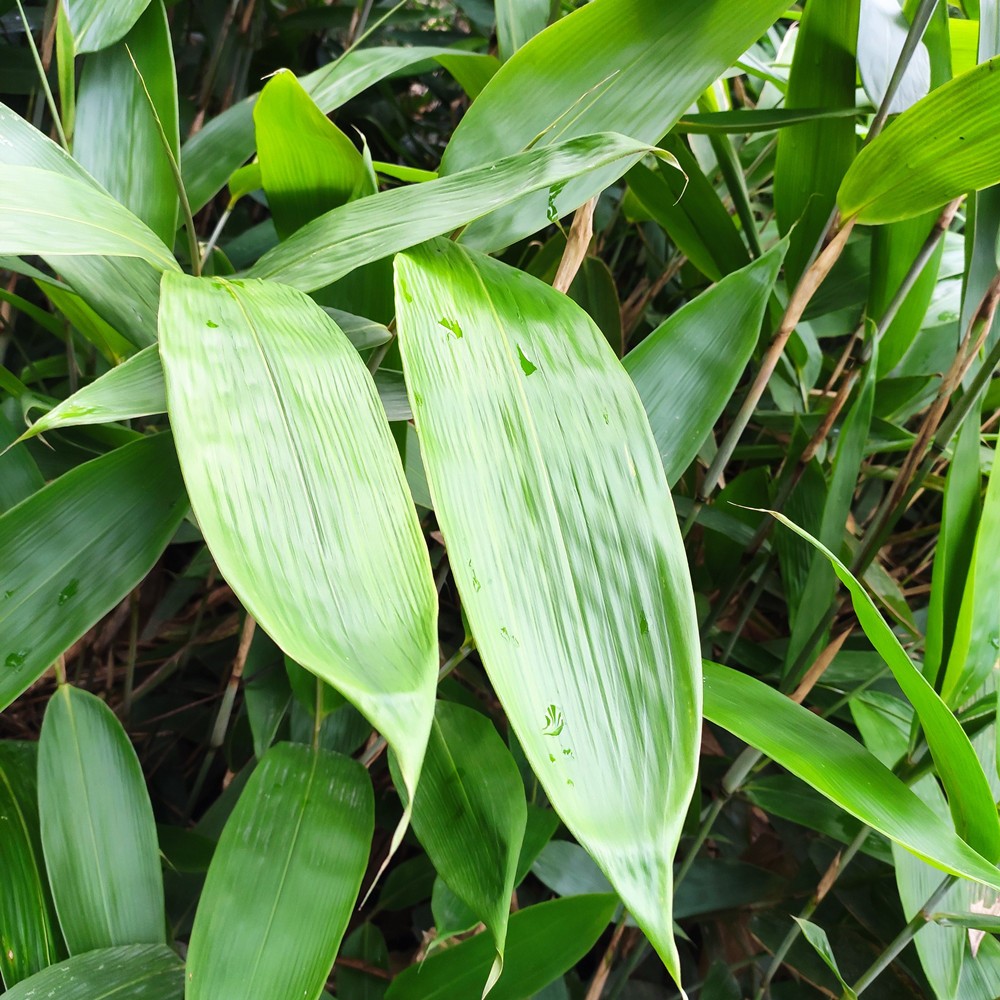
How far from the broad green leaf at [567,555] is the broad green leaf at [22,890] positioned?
355mm

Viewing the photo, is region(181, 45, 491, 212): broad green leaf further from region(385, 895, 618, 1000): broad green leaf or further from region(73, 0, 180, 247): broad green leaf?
region(385, 895, 618, 1000): broad green leaf

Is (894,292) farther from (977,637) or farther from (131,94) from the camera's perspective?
(131,94)

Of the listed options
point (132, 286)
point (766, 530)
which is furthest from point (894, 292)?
point (132, 286)

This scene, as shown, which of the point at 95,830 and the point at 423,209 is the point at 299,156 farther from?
the point at 95,830

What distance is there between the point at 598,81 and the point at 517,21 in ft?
0.46

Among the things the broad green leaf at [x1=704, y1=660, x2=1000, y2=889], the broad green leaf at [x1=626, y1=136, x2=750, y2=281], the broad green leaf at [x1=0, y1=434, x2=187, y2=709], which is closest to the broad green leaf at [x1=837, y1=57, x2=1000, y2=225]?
the broad green leaf at [x1=626, y1=136, x2=750, y2=281]

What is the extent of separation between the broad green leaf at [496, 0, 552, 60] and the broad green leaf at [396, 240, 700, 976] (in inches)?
9.6

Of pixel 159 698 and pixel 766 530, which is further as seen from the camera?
pixel 159 698

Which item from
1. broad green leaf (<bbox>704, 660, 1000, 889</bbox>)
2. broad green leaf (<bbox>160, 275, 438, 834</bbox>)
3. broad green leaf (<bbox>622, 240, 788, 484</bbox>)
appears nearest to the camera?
broad green leaf (<bbox>160, 275, 438, 834</bbox>)

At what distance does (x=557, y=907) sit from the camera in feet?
1.40

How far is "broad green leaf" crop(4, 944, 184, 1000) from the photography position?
0.34 m

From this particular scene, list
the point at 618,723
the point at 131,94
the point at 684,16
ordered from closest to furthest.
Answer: the point at 618,723 → the point at 684,16 → the point at 131,94

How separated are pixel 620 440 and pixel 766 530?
0.30 m

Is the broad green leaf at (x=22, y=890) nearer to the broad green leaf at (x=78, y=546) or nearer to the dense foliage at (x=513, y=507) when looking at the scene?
the dense foliage at (x=513, y=507)
